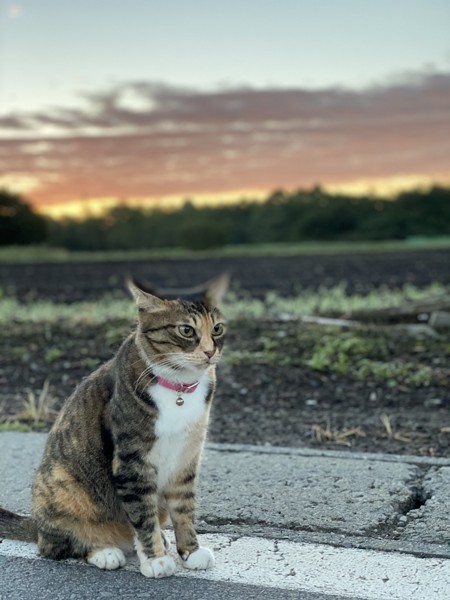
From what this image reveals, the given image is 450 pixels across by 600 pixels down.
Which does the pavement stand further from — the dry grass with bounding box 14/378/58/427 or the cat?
the dry grass with bounding box 14/378/58/427

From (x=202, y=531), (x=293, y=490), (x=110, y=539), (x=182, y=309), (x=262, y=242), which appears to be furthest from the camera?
(x=262, y=242)

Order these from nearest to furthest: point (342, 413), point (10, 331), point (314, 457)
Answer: point (314, 457) → point (342, 413) → point (10, 331)

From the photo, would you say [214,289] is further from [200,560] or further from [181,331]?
[200,560]

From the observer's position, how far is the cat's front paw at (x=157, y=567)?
11.1ft

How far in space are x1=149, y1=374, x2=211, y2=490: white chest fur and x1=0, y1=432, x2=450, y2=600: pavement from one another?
45cm

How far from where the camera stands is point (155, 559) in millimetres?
3396

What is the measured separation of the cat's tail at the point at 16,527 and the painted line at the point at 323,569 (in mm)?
82

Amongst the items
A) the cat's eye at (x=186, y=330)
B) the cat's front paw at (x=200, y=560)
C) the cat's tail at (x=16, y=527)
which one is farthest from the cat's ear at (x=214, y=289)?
the cat's tail at (x=16, y=527)

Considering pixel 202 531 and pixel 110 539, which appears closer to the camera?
pixel 110 539

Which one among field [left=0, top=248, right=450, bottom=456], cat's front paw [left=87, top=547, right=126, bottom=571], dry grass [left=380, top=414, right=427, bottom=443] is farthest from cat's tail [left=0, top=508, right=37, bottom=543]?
dry grass [left=380, top=414, right=427, bottom=443]

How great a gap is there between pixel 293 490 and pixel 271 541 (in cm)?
54

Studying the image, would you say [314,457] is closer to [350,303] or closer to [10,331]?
[10,331]

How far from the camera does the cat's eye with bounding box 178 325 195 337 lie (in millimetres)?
3287

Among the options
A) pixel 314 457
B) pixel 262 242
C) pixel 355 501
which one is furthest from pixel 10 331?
pixel 262 242
